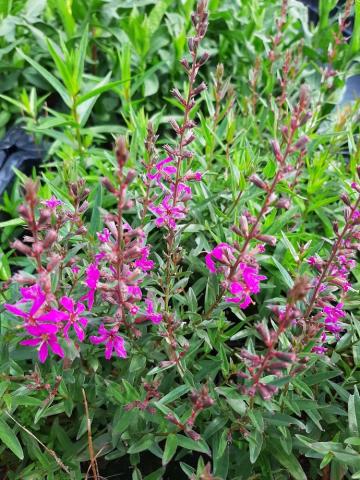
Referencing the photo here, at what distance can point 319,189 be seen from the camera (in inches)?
107

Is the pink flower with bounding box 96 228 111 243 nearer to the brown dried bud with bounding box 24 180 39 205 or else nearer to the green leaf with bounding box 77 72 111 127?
the brown dried bud with bounding box 24 180 39 205

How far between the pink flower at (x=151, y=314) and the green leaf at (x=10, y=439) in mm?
597

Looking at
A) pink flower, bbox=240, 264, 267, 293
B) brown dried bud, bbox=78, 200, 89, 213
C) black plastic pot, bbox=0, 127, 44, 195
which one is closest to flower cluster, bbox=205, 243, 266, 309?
pink flower, bbox=240, 264, 267, 293

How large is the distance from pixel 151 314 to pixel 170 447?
0.44m

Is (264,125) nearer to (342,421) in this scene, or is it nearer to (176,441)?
(342,421)

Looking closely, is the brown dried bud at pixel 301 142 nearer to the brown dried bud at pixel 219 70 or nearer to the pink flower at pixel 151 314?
the pink flower at pixel 151 314

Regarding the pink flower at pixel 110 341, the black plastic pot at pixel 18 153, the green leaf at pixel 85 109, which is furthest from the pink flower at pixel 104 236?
the black plastic pot at pixel 18 153

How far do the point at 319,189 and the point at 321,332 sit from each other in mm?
1101

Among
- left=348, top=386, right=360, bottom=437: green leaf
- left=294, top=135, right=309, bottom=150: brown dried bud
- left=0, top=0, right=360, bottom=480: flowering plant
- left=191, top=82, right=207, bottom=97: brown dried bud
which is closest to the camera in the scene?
left=294, top=135, right=309, bottom=150: brown dried bud

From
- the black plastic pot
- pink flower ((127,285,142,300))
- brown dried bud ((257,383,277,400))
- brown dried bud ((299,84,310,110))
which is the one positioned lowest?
the black plastic pot

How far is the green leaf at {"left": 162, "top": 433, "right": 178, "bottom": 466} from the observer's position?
1.65 meters

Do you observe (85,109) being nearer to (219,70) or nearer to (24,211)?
(219,70)

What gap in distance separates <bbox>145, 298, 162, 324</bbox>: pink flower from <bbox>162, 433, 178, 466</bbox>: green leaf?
1.29ft

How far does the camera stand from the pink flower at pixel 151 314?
176 centimetres
